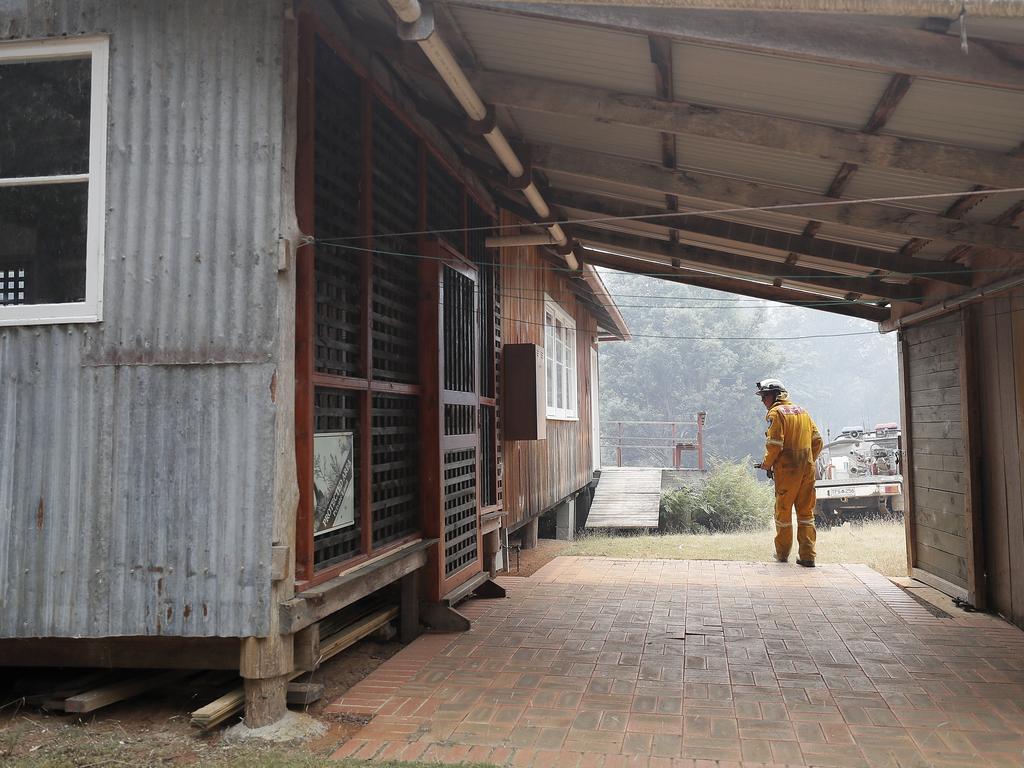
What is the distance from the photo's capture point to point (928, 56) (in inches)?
136

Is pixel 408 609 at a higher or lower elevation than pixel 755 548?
higher

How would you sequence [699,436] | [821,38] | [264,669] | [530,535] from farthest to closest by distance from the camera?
[699,436], [530,535], [264,669], [821,38]

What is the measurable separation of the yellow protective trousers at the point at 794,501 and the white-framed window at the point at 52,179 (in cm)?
721

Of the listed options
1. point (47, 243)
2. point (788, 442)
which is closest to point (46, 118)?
point (47, 243)

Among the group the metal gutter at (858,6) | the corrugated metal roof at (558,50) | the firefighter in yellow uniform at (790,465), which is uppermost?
the corrugated metal roof at (558,50)

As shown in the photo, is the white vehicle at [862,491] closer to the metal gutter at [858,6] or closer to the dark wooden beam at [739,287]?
the dark wooden beam at [739,287]

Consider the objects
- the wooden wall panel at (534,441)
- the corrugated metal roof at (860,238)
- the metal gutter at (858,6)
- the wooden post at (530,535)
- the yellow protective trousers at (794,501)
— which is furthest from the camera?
the wooden post at (530,535)

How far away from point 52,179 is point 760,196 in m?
4.39

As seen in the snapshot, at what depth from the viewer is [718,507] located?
49.9 feet

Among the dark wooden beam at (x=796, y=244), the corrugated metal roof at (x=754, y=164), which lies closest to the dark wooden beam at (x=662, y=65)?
the corrugated metal roof at (x=754, y=164)

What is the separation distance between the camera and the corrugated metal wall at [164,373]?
3922 mm

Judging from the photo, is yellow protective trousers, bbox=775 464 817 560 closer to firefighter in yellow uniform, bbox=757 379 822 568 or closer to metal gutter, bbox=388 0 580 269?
firefighter in yellow uniform, bbox=757 379 822 568

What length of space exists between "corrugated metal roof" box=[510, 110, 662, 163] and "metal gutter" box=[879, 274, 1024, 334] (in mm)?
2553

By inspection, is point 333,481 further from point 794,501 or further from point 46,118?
point 794,501
